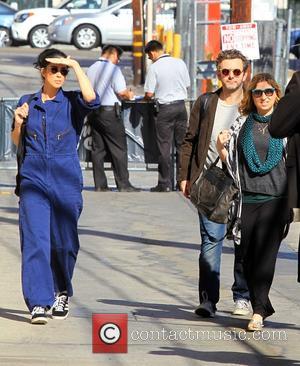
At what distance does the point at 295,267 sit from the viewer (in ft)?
35.3

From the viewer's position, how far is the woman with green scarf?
26.7 ft

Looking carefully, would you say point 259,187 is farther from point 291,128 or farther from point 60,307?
point 60,307

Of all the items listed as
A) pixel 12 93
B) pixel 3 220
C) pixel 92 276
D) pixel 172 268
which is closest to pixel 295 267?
pixel 172 268

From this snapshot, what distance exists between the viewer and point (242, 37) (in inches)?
575

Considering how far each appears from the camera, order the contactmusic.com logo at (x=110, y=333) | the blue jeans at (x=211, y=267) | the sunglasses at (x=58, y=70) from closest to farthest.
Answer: the contactmusic.com logo at (x=110, y=333), the sunglasses at (x=58, y=70), the blue jeans at (x=211, y=267)

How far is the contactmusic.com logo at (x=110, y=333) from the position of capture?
25.4 ft

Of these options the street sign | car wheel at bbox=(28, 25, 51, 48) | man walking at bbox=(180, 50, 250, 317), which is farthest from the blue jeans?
car wheel at bbox=(28, 25, 51, 48)

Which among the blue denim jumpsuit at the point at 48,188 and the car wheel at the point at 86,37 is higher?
the blue denim jumpsuit at the point at 48,188

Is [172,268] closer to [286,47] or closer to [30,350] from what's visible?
[30,350]

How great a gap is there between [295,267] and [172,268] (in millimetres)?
1034

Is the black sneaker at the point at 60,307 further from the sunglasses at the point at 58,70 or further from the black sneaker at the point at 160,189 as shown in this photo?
the black sneaker at the point at 160,189

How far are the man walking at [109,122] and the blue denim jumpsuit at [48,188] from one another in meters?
6.95

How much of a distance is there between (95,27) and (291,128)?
95.7 feet

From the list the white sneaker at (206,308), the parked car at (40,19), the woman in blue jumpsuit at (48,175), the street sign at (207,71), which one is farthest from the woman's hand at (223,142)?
the parked car at (40,19)
